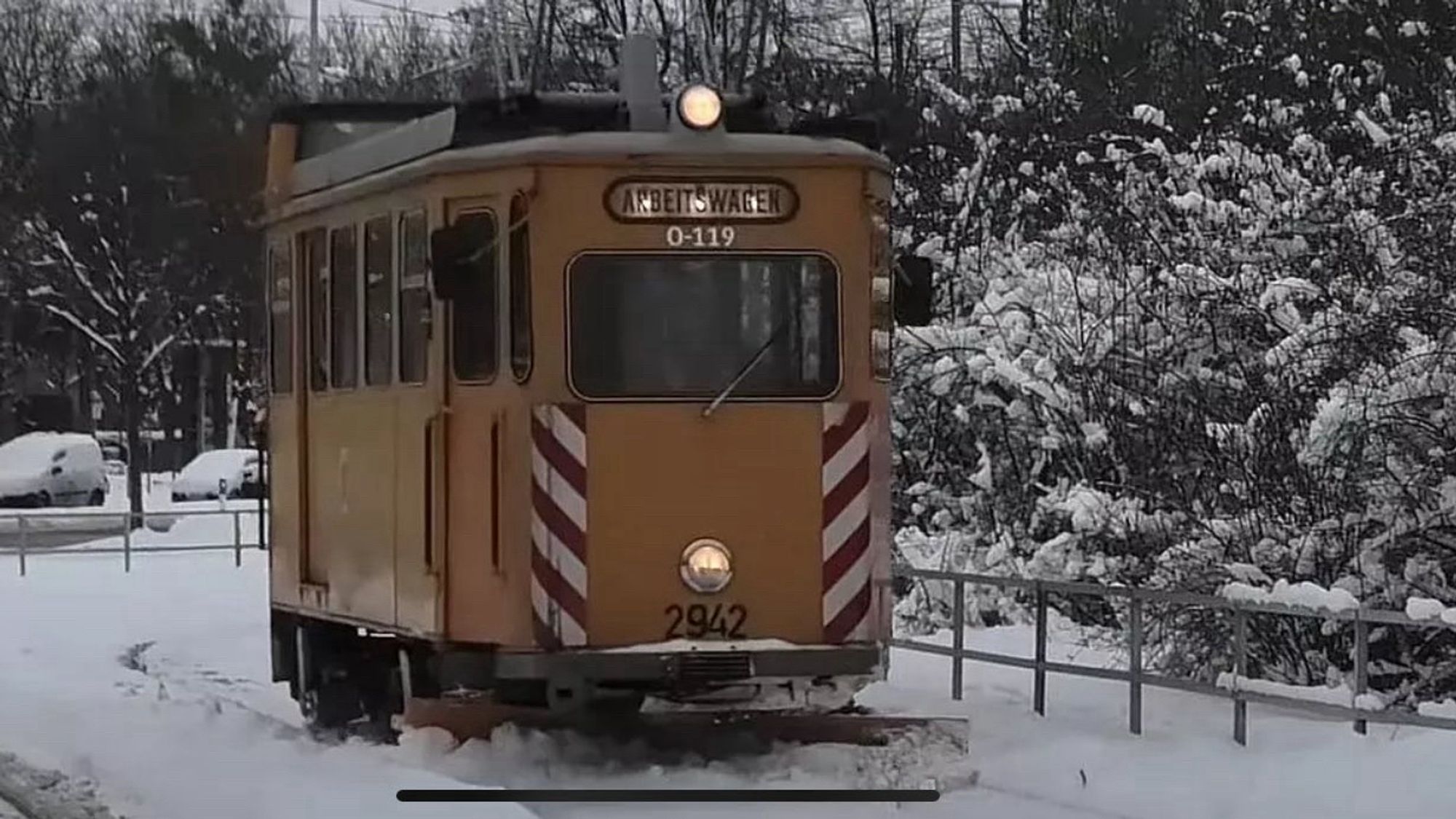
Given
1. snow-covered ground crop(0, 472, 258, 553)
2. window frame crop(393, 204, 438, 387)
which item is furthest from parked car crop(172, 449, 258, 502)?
→ window frame crop(393, 204, 438, 387)

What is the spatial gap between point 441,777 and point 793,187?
121 inches

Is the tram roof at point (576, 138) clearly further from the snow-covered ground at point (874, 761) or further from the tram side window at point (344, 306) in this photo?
the snow-covered ground at point (874, 761)

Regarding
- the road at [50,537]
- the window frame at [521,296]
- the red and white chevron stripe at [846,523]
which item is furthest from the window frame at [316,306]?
the road at [50,537]

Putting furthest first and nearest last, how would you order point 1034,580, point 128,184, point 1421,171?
point 128,184 → point 1421,171 → point 1034,580

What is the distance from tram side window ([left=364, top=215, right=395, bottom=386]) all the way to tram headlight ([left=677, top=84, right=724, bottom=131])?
1819 millimetres

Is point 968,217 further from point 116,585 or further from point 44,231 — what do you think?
point 44,231

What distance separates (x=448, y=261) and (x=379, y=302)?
139cm

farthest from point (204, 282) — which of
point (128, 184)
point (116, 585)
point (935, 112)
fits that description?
point (935, 112)

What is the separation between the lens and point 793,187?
39.3 feet

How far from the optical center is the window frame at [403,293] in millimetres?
12352

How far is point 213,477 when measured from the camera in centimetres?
5031

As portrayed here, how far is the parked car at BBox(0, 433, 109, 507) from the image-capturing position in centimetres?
5178

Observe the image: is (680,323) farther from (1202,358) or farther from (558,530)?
(1202,358)

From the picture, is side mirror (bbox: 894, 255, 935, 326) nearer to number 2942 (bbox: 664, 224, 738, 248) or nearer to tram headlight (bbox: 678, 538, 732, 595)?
number 2942 (bbox: 664, 224, 738, 248)
